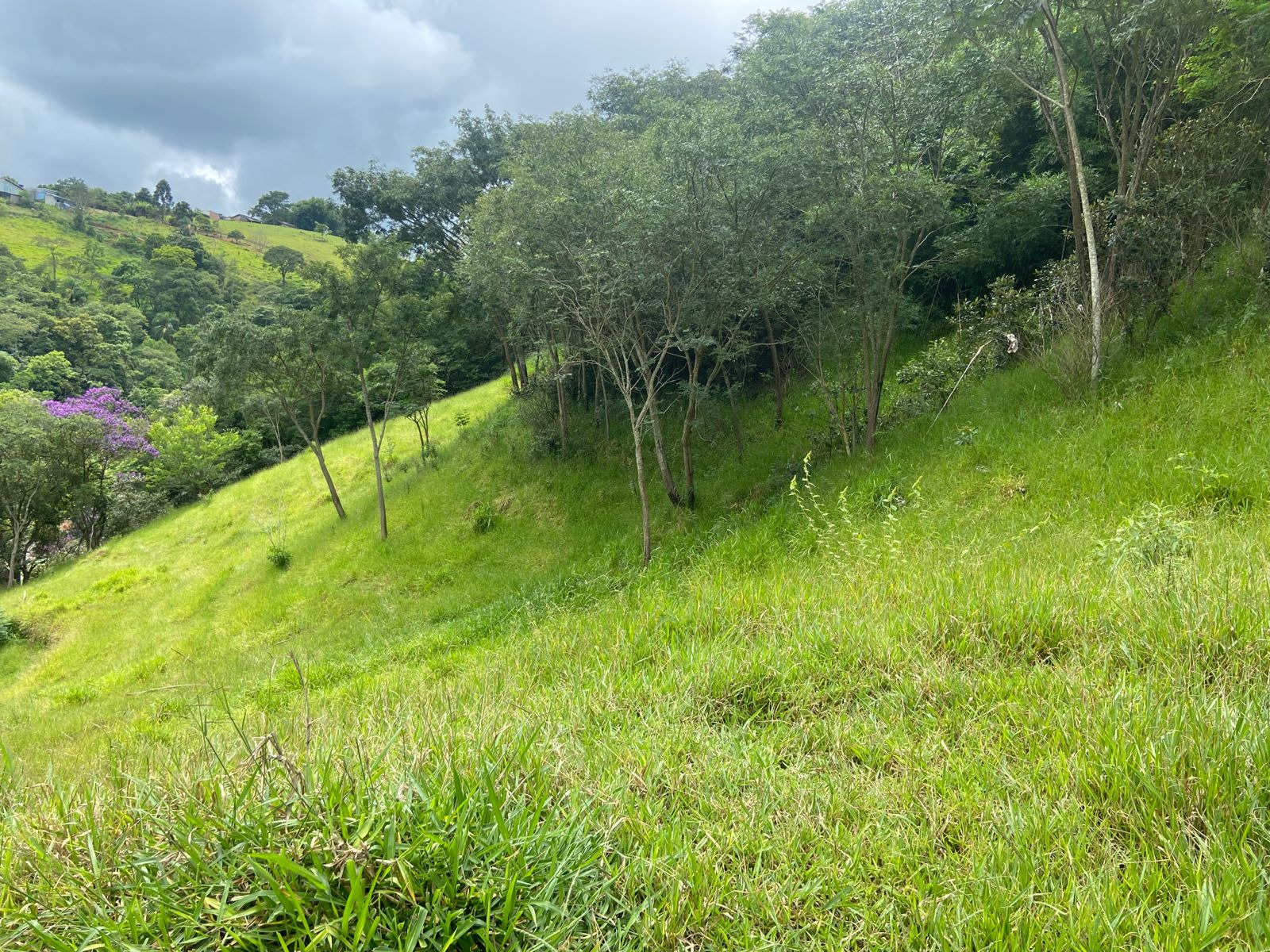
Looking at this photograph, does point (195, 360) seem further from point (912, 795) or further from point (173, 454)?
point (912, 795)

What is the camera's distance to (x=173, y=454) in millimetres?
27219

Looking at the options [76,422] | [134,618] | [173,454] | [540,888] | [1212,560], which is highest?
[76,422]

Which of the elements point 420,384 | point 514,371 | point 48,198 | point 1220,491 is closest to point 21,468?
point 420,384

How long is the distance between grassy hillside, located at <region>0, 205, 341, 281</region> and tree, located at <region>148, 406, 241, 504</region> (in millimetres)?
48556

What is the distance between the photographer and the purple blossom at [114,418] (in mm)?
26730

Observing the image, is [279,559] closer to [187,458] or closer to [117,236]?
[187,458]

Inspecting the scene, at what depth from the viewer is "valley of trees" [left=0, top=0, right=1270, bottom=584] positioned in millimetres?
8586

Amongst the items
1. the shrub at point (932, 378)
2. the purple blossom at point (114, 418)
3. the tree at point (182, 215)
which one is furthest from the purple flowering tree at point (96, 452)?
the tree at point (182, 215)

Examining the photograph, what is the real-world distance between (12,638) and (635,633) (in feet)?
68.7

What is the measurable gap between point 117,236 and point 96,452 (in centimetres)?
8992

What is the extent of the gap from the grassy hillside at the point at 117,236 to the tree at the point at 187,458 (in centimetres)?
4856

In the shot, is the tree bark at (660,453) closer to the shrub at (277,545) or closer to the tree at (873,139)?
the tree at (873,139)

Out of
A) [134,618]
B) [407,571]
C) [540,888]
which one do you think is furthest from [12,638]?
[540,888]

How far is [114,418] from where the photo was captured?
93.4 ft
